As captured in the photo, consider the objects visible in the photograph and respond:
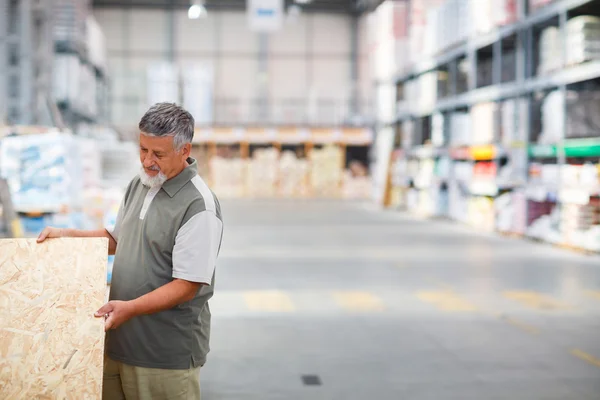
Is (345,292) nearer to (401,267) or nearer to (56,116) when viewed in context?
(401,267)

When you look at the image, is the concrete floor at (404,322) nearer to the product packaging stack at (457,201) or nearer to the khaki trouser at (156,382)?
the khaki trouser at (156,382)

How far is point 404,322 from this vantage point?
22.0 ft

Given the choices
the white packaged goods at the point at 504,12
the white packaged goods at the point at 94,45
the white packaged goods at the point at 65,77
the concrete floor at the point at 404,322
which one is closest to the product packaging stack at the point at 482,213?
the concrete floor at the point at 404,322

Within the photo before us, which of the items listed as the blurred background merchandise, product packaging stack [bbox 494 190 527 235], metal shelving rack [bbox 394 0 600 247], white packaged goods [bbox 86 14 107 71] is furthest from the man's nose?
white packaged goods [bbox 86 14 107 71]

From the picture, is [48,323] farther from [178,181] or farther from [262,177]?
[262,177]

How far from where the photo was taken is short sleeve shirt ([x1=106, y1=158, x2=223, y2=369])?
2.57m

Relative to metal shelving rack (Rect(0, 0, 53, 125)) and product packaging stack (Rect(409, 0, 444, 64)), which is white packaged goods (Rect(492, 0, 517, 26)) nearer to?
product packaging stack (Rect(409, 0, 444, 64))

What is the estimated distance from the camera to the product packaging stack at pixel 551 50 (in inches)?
488

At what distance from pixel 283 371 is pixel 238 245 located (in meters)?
7.60

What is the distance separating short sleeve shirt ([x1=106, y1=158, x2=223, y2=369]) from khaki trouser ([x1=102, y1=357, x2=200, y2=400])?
0.03 meters

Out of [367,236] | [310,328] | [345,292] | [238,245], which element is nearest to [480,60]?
[367,236]

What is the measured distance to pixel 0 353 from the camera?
8.05 feet

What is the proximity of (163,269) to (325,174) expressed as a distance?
88.0 ft

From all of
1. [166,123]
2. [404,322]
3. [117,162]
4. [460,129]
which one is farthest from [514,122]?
→ [166,123]
